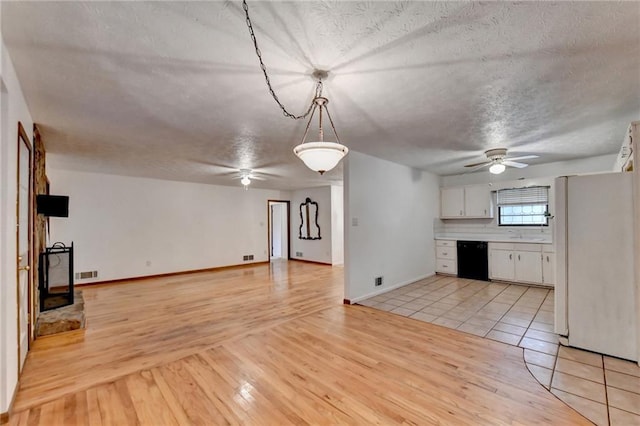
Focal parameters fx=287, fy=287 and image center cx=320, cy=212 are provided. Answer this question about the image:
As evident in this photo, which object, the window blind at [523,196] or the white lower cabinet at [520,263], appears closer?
the white lower cabinet at [520,263]

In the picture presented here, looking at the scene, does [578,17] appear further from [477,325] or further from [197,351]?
[197,351]

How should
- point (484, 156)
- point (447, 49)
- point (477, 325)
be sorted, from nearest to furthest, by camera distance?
1. point (447, 49)
2. point (477, 325)
3. point (484, 156)

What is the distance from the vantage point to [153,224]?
698 cm

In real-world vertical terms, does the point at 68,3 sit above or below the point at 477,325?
above

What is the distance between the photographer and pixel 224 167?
5.66 metres

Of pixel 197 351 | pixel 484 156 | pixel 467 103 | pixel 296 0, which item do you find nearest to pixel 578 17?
pixel 467 103

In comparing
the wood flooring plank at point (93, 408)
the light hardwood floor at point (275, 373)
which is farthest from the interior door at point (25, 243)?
the wood flooring plank at point (93, 408)

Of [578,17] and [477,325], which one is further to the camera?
[477,325]

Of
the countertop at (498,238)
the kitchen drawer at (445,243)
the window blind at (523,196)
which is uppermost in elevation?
the window blind at (523,196)

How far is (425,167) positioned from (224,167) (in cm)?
407

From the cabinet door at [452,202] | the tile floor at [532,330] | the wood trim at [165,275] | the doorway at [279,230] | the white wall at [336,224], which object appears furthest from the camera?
the doorway at [279,230]

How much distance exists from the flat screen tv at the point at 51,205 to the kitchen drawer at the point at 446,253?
6741 millimetres

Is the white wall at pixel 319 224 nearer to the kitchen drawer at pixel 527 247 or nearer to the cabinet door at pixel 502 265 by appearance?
the cabinet door at pixel 502 265

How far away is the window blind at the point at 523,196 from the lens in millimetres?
5750
